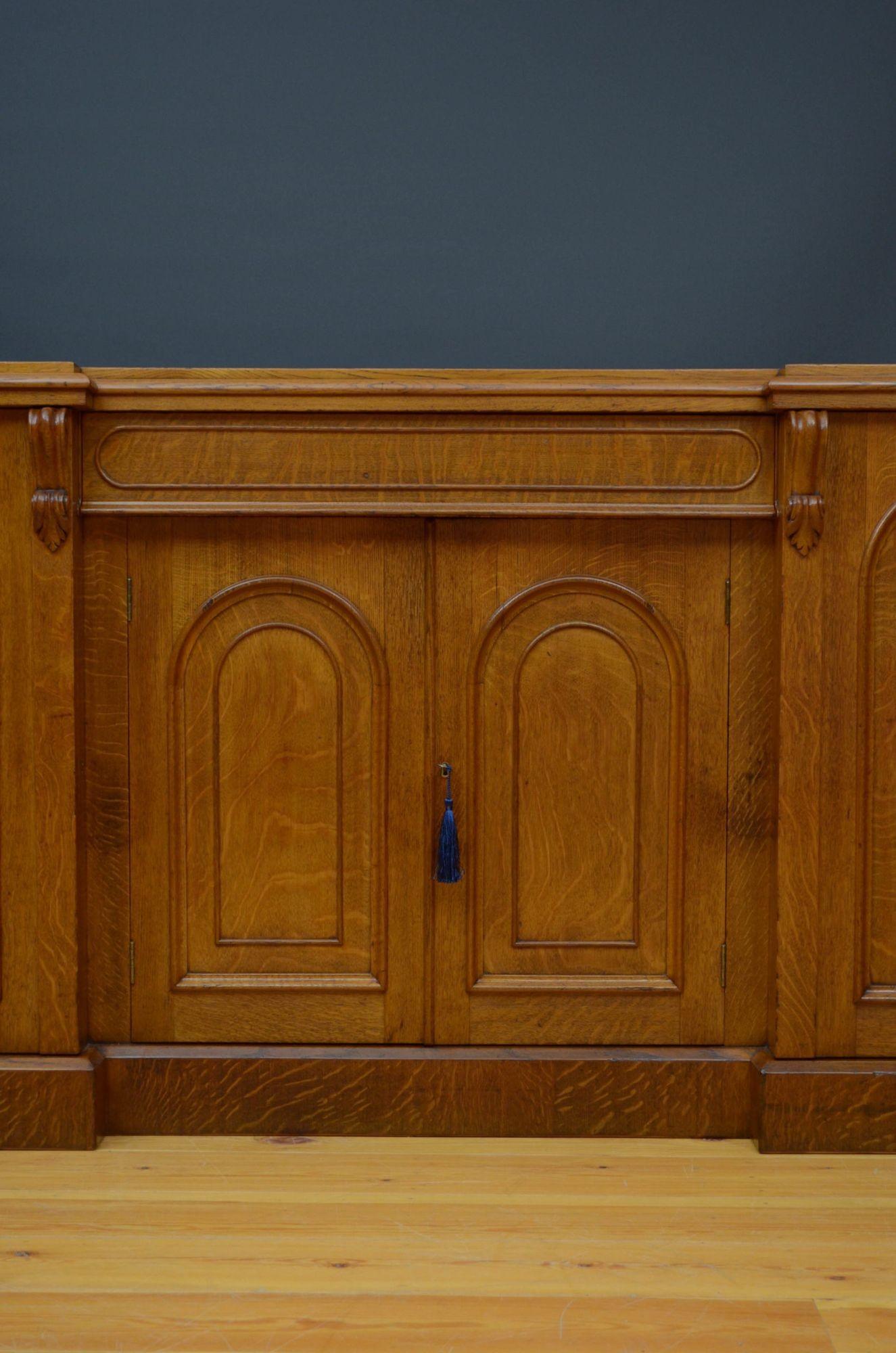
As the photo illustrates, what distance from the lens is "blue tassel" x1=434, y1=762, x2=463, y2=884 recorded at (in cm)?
193

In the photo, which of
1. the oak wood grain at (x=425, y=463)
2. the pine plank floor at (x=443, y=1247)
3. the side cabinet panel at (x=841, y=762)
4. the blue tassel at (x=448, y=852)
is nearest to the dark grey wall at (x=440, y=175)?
the oak wood grain at (x=425, y=463)

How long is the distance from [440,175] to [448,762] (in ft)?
4.96

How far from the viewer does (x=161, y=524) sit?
1.97 meters

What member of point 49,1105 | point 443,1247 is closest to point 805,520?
point 443,1247

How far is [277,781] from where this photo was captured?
1.99 meters

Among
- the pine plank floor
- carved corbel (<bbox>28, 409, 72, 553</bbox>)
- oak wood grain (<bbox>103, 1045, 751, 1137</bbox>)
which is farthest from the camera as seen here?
oak wood grain (<bbox>103, 1045, 751, 1137</bbox>)

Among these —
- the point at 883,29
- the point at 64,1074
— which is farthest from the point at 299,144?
the point at 64,1074

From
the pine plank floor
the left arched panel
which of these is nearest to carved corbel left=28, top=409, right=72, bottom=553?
the left arched panel

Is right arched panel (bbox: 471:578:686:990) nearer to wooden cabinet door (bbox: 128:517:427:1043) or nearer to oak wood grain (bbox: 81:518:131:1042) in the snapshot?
wooden cabinet door (bbox: 128:517:427:1043)

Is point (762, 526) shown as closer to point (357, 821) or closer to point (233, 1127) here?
point (357, 821)

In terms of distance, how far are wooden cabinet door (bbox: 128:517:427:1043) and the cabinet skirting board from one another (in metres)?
0.06

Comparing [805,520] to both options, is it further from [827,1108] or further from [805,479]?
[827,1108]

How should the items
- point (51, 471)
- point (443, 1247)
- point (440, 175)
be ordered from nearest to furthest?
1. point (443, 1247)
2. point (51, 471)
3. point (440, 175)

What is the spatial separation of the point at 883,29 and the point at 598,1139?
8.58 ft
